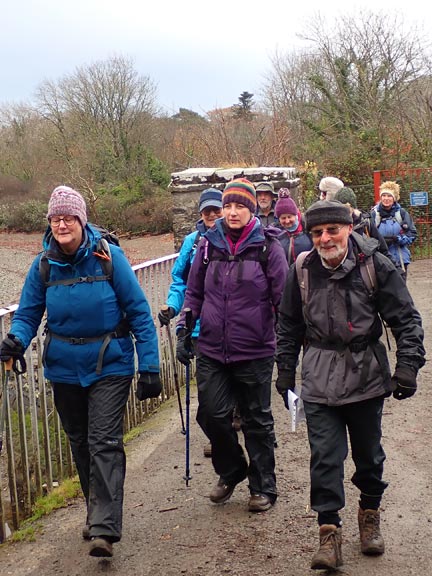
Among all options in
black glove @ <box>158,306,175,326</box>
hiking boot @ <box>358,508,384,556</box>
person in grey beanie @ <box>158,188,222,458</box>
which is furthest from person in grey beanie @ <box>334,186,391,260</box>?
hiking boot @ <box>358,508,384,556</box>

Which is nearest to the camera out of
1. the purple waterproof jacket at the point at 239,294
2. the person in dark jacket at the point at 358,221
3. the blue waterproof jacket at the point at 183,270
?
the purple waterproof jacket at the point at 239,294

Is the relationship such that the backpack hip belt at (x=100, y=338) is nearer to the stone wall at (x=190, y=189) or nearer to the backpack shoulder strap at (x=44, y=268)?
the backpack shoulder strap at (x=44, y=268)

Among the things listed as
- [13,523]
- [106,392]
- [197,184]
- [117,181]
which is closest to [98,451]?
[106,392]

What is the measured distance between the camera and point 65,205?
4117 millimetres

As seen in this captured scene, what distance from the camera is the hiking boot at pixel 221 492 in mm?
4766

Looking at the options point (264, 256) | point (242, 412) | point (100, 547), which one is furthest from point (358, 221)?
point (100, 547)

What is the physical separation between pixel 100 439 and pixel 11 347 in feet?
2.27

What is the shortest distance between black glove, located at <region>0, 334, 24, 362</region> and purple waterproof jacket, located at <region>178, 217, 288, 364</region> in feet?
3.55

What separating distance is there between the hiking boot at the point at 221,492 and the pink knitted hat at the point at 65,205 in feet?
5.98

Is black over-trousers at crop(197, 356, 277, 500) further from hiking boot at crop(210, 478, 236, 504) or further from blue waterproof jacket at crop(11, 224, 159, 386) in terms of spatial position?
blue waterproof jacket at crop(11, 224, 159, 386)

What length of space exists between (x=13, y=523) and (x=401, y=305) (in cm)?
278

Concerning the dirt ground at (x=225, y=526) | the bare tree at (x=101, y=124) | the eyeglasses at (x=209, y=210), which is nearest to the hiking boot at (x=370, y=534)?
the dirt ground at (x=225, y=526)

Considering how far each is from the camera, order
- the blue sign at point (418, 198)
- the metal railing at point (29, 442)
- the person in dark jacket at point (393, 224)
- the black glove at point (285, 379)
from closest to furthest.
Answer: the black glove at point (285, 379)
the metal railing at point (29, 442)
the person in dark jacket at point (393, 224)
the blue sign at point (418, 198)

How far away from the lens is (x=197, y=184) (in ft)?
32.2
